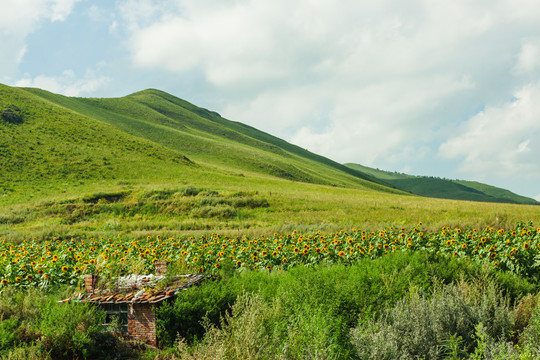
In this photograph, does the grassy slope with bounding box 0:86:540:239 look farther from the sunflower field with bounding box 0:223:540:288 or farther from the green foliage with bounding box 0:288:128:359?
the green foliage with bounding box 0:288:128:359

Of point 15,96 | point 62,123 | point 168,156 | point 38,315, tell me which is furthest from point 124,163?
point 38,315

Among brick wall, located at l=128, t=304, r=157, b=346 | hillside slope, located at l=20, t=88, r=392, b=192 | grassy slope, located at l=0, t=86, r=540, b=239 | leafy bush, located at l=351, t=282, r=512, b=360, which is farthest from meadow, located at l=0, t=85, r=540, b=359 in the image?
hillside slope, located at l=20, t=88, r=392, b=192

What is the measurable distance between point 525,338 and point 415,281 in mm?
1971

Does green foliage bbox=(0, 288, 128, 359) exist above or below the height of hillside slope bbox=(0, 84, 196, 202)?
below

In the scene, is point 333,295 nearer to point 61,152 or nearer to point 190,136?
point 61,152

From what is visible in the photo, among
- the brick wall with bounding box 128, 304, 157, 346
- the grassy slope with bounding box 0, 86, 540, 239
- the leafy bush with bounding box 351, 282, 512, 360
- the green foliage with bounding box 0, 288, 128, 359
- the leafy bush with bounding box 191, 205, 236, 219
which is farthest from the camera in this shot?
the leafy bush with bounding box 191, 205, 236, 219

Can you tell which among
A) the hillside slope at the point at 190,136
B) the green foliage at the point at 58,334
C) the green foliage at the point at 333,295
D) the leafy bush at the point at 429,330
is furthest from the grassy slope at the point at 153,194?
the green foliage at the point at 58,334

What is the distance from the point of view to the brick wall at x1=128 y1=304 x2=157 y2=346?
23.4 ft

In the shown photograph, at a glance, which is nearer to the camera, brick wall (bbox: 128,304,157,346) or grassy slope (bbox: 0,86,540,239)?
brick wall (bbox: 128,304,157,346)

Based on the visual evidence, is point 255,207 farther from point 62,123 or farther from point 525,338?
point 62,123

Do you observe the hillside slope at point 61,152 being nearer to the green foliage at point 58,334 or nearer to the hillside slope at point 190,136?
the hillside slope at point 190,136

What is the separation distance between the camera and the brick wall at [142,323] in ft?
23.4

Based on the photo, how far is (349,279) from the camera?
280 inches

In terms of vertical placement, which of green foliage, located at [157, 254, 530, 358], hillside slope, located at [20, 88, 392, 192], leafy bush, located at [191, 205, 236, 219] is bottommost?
leafy bush, located at [191, 205, 236, 219]
